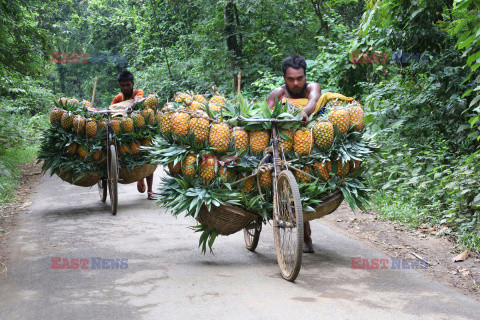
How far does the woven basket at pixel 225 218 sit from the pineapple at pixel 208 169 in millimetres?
306

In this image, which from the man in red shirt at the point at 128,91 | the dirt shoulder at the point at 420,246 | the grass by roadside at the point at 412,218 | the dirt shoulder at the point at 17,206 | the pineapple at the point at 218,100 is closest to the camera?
the dirt shoulder at the point at 420,246

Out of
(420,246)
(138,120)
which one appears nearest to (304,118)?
(420,246)

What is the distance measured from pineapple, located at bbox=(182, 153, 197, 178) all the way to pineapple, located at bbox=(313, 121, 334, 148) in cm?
132

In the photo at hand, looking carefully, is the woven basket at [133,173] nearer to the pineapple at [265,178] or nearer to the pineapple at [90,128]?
the pineapple at [90,128]

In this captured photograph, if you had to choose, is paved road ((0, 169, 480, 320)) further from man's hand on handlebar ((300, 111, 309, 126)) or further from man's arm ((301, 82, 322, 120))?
man's arm ((301, 82, 322, 120))

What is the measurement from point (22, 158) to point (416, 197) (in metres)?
12.9

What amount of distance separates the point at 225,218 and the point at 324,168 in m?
1.19

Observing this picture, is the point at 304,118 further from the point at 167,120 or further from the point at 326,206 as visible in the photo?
the point at 167,120

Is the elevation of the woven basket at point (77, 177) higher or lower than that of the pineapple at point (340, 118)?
lower

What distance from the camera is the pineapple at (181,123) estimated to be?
17.8 feet

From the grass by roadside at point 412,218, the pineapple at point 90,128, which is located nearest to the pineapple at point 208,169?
the grass by roadside at point 412,218

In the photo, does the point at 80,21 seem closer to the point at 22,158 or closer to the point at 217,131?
the point at 22,158

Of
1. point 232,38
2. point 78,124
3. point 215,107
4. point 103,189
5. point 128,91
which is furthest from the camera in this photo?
point 232,38

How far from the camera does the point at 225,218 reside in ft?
17.7
